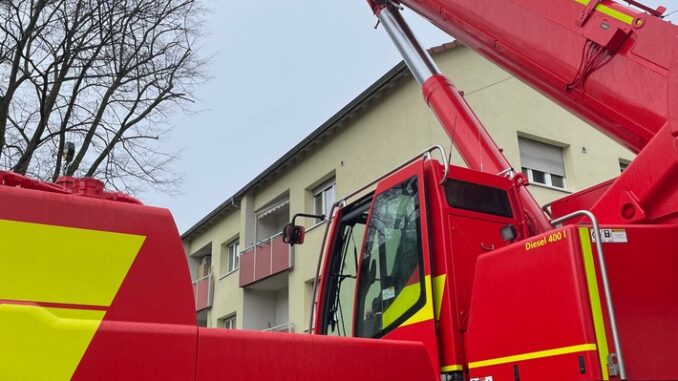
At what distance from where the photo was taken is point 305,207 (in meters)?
19.9

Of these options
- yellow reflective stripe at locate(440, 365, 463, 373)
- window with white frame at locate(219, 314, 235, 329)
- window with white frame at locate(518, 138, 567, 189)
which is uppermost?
window with white frame at locate(518, 138, 567, 189)

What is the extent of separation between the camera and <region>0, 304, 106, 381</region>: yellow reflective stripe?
96.8 inches

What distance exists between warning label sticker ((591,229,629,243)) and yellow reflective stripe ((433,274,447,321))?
110 cm

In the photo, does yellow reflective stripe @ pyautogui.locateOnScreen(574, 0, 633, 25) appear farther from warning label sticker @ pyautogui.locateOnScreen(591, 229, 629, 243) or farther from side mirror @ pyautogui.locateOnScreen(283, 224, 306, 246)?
side mirror @ pyautogui.locateOnScreen(283, 224, 306, 246)

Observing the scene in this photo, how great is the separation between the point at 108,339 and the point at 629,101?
342cm

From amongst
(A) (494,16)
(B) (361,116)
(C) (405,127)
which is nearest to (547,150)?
(C) (405,127)

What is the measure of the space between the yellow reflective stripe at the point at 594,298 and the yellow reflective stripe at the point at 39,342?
2195mm

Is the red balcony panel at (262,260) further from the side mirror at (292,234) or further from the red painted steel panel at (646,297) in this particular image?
the red painted steel panel at (646,297)

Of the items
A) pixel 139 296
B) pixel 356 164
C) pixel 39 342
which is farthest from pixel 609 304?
pixel 356 164

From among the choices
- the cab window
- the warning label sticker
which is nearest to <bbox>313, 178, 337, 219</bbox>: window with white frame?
the cab window

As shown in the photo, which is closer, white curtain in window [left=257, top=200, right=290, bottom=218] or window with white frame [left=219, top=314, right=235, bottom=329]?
white curtain in window [left=257, top=200, right=290, bottom=218]

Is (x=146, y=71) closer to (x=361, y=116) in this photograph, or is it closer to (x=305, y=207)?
(x=361, y=116)

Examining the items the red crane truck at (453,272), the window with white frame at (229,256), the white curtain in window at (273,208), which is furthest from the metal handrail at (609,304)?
the window with white frame at (229,256)

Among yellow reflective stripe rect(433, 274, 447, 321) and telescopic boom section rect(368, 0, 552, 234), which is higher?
telescopic boom section rect(368, 0, 552, 234)
